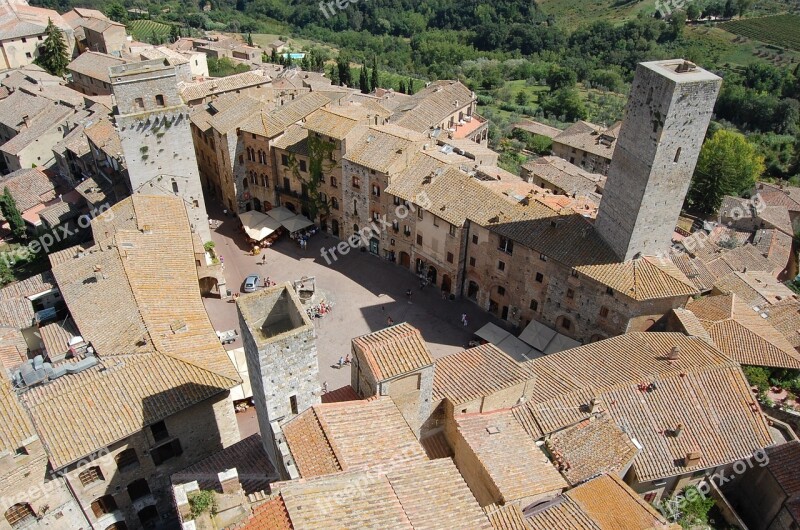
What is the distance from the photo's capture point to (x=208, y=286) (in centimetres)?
4538

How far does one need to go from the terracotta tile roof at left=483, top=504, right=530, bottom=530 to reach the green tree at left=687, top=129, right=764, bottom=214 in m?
61.9

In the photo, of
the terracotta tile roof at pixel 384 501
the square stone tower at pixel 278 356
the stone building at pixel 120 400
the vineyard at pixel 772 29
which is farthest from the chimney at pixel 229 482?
the vineyard at pixel 772 29

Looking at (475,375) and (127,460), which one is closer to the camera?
(127,460)

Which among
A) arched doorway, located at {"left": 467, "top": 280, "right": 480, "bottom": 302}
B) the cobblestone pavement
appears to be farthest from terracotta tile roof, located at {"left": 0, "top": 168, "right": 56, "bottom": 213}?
arched doorway, located at {"left": 467, "top": 280, "right": 480, "bottom": 302}

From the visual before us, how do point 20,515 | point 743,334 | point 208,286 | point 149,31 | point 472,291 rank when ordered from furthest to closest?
point 149,31 < point 472,291 < point 208,286 < point 743,334 < point 20,515

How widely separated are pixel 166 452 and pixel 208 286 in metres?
19.3

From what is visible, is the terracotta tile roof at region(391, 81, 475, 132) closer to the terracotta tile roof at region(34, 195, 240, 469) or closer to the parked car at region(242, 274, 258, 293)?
the parked car at region(242, 274, 258, 293)

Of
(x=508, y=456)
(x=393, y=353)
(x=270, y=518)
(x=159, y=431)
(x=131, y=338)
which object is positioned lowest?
(x=159, y=431)

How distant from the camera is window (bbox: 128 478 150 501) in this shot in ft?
90.9

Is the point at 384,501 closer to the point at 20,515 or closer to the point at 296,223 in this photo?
the point at 20,515

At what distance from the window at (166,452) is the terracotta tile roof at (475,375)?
40.5 feet

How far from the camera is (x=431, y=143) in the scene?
166 ft

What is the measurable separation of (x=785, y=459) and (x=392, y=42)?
14570 cm

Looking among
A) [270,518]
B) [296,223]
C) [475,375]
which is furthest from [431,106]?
[270,518]
